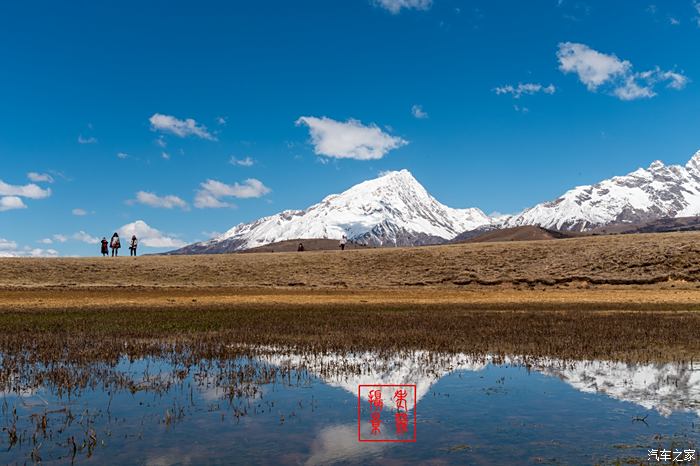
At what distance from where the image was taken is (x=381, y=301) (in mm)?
49719

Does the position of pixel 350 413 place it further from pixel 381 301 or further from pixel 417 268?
pixel 417 268

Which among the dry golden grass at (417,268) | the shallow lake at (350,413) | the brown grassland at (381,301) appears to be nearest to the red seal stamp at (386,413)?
the shallow lake at (350,413)

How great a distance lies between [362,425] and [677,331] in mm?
20716

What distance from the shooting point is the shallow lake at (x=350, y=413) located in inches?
418

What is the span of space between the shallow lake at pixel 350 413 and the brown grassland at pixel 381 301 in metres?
3.99

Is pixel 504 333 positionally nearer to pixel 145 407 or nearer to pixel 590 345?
pixel 590 345

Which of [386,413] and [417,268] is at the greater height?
[417,268]

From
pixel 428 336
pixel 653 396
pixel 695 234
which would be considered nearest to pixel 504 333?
pixel 428 336

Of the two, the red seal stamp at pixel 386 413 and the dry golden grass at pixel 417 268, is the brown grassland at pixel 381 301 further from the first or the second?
the red seal stamp at pixel 386 413

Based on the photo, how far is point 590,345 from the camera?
2256 centimetres

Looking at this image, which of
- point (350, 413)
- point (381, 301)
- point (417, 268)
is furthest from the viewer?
point (417, 268)

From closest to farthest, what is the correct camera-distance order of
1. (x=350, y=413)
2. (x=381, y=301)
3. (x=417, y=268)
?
1. (x=350, y=413)
2. (x=381, y=301)
3. (x=417, y=268)

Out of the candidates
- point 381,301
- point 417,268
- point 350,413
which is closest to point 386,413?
point 350,413

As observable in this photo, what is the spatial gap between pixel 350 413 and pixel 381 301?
3644cm
